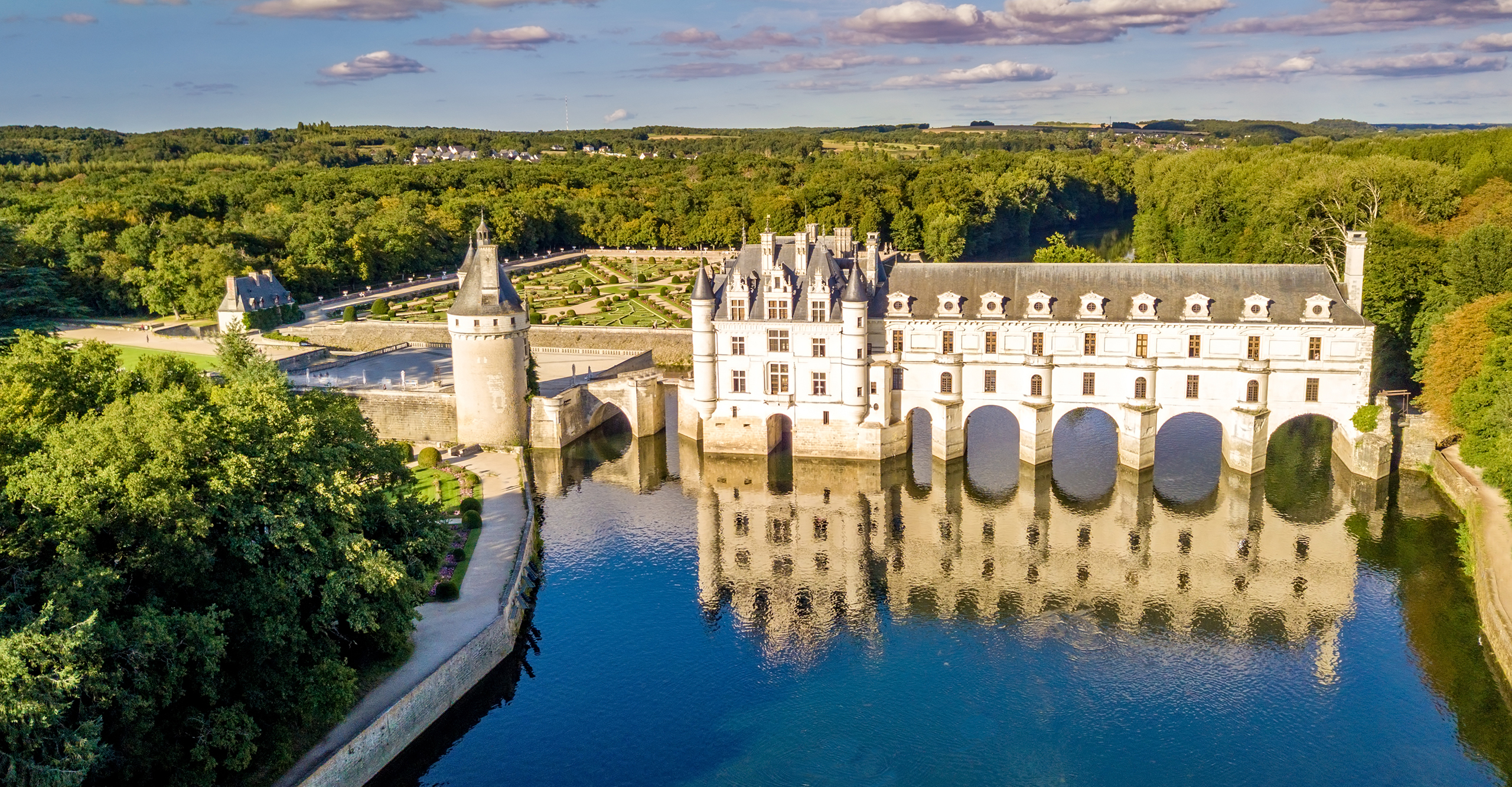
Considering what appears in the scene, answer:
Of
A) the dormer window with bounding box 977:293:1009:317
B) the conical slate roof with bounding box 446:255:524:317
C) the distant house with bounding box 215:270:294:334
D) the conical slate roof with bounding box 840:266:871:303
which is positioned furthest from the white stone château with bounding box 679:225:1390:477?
the distant house with bounding box 215:270:294:334

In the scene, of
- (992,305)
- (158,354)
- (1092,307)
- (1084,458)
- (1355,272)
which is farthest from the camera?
(158,354)

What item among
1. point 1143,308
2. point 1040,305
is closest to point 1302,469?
point 1143,308

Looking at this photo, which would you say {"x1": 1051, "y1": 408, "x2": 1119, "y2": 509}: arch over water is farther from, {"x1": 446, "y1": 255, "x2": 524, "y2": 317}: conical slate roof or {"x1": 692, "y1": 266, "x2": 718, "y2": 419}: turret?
{"x1": 446, "y1": 255, "x2": 524, "y2": 317}: conical slate roof

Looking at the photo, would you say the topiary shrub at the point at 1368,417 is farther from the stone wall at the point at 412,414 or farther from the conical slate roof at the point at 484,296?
the stone wall at the point at 412,414

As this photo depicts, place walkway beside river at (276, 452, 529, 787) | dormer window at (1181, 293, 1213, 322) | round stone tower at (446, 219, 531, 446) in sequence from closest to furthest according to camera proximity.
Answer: walkway beside river at (276, 452, 529, 787)
dormer window at (1181, 293, 1213, 322)
round stone tower at (446, 219, 531, 446)

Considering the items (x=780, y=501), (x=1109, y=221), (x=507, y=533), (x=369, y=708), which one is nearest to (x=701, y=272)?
(x=780, y=501)

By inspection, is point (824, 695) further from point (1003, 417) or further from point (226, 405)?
point (1003, 417)

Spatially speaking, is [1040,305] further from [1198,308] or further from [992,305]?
[1198,308]
